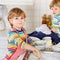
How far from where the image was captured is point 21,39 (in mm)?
1598

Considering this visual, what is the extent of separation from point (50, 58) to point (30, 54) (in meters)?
0.15

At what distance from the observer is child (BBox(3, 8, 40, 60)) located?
157 centimetres

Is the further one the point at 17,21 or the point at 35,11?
the point at 35,11

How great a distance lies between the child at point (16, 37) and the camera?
5.15 feet

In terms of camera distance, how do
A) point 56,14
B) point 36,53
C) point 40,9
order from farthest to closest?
point 40,9 < point 56,14 < point 36,53

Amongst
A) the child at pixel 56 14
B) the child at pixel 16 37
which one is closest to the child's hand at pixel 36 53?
the child at pixel 16 37

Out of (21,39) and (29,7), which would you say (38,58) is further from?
(29,7)

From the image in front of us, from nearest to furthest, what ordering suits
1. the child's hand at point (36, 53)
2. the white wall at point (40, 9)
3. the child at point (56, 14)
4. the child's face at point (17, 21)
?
the child's hand at point (36, 53) → the child's face at point (17, 21) → the child at point (56, 14) → the white wall at point (40, 9)

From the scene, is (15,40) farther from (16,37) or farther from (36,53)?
(36,53)

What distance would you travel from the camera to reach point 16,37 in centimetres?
158

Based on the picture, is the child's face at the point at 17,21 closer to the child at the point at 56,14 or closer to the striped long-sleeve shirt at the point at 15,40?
the striped long-sleeve shirt at the point at 15,40

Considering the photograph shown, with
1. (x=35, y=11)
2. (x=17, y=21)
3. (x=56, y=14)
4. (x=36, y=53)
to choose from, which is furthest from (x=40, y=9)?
(x=36, y=53)

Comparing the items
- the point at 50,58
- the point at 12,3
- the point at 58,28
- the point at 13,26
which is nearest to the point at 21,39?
the point at 13,26

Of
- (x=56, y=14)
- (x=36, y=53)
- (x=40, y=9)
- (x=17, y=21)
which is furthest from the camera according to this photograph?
(x=40, y=9)
